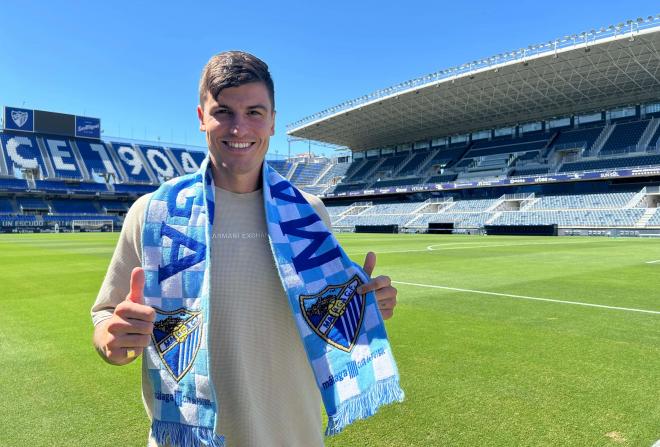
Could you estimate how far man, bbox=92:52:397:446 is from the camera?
1.74 meters

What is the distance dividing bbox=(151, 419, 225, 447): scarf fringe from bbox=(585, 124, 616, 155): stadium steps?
54.6 m

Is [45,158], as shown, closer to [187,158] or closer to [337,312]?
[187,158]

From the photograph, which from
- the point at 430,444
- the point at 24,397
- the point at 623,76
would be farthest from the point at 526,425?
the point at 623,76

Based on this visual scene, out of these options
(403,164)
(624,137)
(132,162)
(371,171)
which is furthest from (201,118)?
(132,162)

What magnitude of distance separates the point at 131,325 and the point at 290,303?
0.57m

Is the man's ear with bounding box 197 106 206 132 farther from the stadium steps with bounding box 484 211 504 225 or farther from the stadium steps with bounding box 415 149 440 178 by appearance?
the stadium steps with bounding box 415 149 440 178

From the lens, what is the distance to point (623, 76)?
4066cm

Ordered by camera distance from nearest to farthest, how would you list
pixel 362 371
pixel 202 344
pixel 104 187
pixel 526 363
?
pixel 202 344 → pixel 362 371 → pixel 526 363 → pixel 104 187

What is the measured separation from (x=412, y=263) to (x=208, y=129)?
13.9 meters

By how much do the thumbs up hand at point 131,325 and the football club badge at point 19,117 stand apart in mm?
77272

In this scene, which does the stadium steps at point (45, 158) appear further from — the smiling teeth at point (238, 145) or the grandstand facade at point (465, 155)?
the smiling teeth at point (238, 145)

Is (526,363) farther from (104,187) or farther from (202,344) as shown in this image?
(104,187)

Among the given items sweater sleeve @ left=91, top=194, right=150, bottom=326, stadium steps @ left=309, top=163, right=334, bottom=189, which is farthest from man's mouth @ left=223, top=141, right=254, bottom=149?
stadium steps @ left=309, top=163, right=334, bottom=189

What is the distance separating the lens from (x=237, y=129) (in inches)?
71.0
